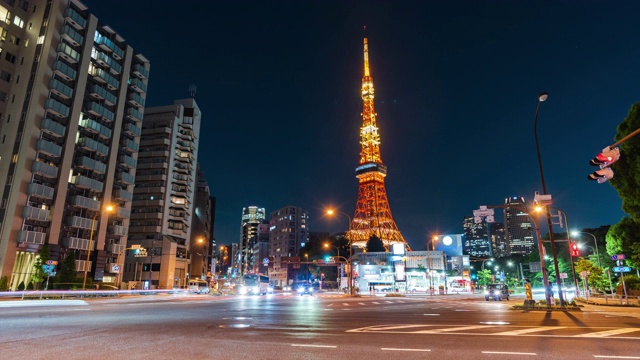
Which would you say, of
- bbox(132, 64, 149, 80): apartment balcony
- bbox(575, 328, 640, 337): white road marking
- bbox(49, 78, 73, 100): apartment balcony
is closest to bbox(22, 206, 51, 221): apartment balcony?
bbox(49, 78, 73, 100): apartment balcony

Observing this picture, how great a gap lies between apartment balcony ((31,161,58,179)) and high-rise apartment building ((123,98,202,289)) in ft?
96.9

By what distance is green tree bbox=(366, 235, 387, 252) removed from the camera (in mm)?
111312

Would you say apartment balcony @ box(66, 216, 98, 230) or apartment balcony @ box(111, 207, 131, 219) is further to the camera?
apartment balcony @ box(111, 207, 131, 219)

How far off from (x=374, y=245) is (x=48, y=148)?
270ft

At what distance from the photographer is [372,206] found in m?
125

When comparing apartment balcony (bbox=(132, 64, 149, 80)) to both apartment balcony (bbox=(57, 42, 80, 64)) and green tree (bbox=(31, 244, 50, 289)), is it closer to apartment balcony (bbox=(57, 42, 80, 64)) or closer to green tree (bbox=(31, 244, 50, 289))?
apartment balcony (bbox=(57, 42, 80, 64))

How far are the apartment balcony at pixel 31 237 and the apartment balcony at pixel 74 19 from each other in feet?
95.2

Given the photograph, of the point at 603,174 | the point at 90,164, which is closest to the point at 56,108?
the point at 90,164

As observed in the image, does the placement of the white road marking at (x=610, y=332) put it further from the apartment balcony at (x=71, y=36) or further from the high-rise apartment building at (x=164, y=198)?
the high-rise apartment building at (x=164, y=198)

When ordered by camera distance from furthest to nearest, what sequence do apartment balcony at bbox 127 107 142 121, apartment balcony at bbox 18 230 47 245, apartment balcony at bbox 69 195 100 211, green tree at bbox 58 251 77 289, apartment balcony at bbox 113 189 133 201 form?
apartment balcony at bbox 127 107 142 121
apartment balcony at bbox 113 189 133 201
apartment balcony at bbox 69 195 100 211
green tree at bbox 58 251 77 289
apartment balcony at bbox 18 230 47 245

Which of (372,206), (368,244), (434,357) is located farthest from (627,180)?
(372,206)

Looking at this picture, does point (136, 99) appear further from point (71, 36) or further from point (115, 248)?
point (115, 248)

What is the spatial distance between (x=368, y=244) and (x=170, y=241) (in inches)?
2166

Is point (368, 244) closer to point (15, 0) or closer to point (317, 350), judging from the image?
point (15, 0)
